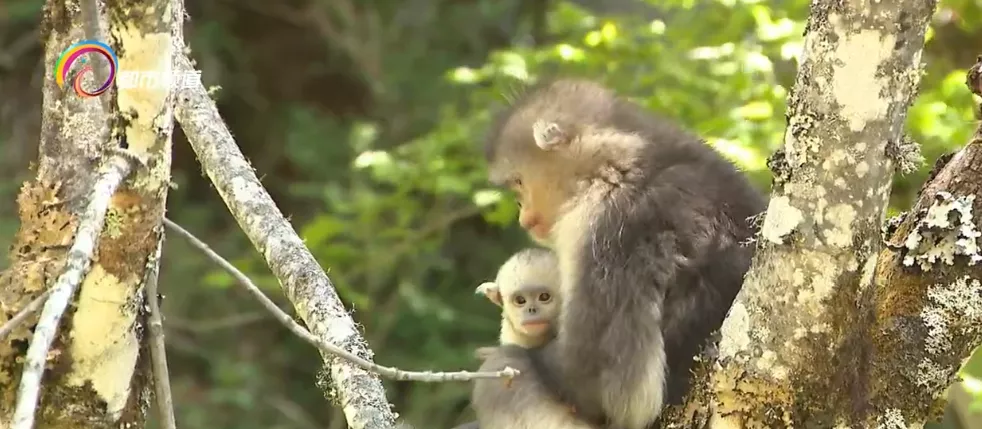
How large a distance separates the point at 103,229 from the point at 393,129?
13.6ft

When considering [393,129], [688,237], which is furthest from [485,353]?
[393,129]

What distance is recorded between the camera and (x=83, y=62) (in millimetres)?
1635

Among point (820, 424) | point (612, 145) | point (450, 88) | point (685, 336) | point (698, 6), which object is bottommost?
point (820, 424)

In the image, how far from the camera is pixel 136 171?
4.55 ft

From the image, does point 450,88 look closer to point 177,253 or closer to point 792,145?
point 177,253

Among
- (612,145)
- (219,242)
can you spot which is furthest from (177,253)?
(612,145)

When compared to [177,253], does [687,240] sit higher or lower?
A: lower

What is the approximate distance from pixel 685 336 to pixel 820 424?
0.44 metres

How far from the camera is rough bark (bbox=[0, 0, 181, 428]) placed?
4.37 feet

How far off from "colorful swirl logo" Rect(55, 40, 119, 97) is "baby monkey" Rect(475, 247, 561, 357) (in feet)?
3.76

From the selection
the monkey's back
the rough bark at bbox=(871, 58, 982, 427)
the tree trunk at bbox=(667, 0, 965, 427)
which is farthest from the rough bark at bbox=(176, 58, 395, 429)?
the rough bark at bbox=(871, 58, 982, 427)

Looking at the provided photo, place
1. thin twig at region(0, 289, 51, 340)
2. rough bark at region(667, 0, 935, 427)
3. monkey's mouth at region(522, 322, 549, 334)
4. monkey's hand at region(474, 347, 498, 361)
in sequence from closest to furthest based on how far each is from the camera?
1. thin twig at region(0, 289, 51, 340)
2. rough bark at region(667, 0, 935, 427)
3. monkey's hand at region(474, 347, 498, 361)
4. monkey's mouth at region(522, 322, 549, 334)

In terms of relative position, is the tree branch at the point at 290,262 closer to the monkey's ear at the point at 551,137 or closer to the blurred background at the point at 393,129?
the monkey's ear at the point at 551,137

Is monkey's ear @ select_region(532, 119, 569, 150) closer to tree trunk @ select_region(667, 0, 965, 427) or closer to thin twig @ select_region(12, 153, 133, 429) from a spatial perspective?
tree trunk @ select_region(667, 0, 965, 427)
